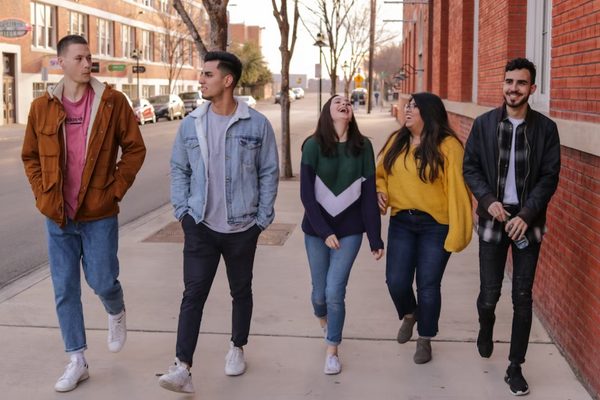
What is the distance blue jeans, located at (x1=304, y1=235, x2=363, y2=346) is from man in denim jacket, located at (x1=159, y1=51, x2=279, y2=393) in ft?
1.55

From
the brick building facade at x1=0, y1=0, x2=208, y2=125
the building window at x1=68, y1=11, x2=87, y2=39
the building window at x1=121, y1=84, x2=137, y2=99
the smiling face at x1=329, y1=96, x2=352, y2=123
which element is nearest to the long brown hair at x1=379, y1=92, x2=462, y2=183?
the smiling face at x1=329, y1=96, x2=352, y2=123

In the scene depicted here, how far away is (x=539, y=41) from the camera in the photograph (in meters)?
8.08

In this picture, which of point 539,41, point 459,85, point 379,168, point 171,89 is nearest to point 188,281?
point 379,168

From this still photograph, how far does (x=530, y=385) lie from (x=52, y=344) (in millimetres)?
3110

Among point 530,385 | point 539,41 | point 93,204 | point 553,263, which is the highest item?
point 539,41

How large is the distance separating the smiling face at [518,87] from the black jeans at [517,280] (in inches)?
30.1

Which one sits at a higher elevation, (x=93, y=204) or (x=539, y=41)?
(x=539, y=41)

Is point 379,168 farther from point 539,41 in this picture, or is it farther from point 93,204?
point 539,41

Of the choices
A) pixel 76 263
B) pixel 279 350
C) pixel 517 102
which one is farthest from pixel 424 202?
pixel 76 263

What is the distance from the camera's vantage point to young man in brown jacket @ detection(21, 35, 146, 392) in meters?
4.74

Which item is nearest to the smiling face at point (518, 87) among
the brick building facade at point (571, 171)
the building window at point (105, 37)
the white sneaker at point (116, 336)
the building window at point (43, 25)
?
the brick building facade at point (571, 171)

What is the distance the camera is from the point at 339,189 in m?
5.05

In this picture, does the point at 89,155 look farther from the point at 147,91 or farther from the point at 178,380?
the point at 147,91

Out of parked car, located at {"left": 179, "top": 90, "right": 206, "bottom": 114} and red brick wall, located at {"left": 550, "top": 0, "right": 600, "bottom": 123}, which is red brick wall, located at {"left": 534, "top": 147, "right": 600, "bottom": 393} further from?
parked car, located at {"left": 179, "top": 90, "right": 206, "bottom": 114}
